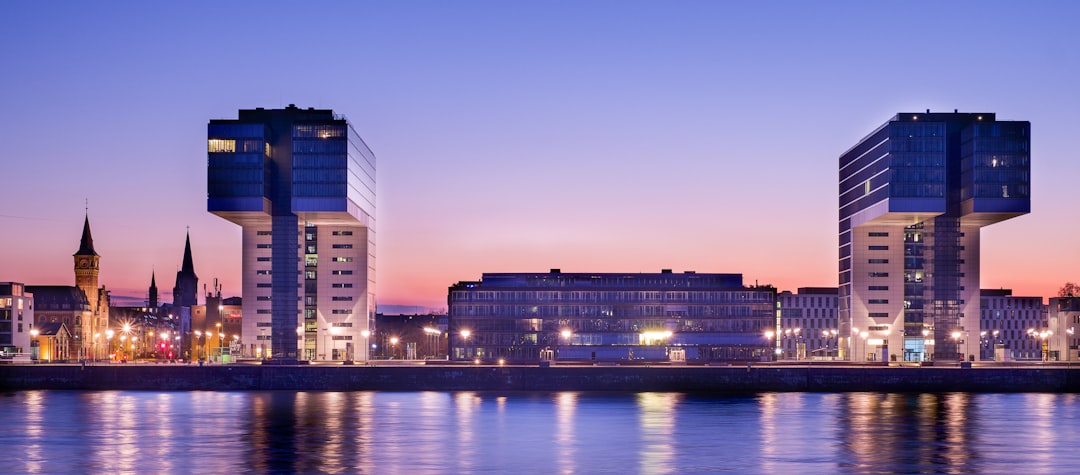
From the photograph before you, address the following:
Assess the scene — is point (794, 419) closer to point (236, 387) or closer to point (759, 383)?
point (759, 383)

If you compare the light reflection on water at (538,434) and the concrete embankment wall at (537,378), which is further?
the concrete embankment wall at (537,378)

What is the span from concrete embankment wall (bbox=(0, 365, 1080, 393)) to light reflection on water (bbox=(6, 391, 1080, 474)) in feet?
46.2

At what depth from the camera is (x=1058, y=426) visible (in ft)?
353

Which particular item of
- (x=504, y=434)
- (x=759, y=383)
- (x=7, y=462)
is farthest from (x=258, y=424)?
(x=759, y=383)

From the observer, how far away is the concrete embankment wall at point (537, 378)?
531 ft

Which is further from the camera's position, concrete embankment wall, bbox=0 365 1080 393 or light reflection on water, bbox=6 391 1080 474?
concrete embankment wall, bbox=0 365 1080 393

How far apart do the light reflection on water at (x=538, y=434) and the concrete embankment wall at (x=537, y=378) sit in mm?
14088

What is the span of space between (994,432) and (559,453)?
38101mm

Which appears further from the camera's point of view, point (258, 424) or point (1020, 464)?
point (258, 424)

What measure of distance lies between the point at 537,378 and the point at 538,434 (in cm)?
6412

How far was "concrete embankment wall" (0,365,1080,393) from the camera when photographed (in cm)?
16200

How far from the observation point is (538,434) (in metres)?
98.9

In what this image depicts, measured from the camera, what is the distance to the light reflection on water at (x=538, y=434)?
260 feet

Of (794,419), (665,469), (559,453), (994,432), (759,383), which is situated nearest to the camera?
(665,469)
